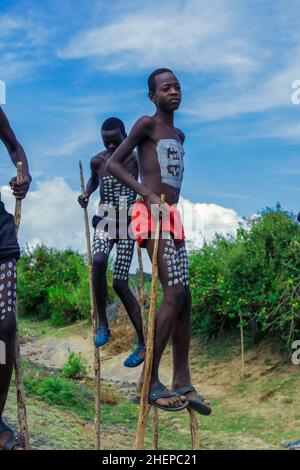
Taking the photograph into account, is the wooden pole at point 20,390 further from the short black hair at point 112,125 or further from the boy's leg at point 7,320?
the short black hair at point 112,125

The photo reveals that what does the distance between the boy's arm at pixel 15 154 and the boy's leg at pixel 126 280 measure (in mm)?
1844

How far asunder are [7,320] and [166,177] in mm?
1404

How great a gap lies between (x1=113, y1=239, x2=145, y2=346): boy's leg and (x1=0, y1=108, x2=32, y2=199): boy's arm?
6.05ft

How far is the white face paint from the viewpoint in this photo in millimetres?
4406

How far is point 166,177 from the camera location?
4.40 metres

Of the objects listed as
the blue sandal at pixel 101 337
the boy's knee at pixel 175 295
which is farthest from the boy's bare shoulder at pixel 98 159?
the boy's knee at pixel 175 295

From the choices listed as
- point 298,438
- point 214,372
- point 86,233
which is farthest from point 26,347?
point 86,233

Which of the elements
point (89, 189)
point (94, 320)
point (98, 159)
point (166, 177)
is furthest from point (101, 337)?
point (166, 177)

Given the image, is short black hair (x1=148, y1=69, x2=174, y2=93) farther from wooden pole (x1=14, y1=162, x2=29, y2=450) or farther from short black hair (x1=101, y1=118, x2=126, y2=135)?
short black hair (x1=101, y1=118, x2=126, y2=135)

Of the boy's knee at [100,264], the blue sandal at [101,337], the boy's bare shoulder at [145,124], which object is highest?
the boy's bare shoulder at [145,124]

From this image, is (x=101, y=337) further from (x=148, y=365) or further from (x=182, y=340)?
(x=148, y=365)

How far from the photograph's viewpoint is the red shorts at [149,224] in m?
4.24
